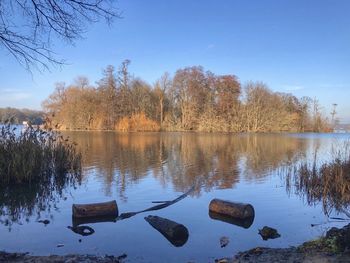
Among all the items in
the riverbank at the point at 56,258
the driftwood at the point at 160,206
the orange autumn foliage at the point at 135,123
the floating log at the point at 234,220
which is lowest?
the floating log at the point at 234,220

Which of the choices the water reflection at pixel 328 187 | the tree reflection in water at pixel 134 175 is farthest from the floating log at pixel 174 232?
the water reflection at pixel 328 187

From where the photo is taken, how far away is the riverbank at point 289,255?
5.45 meters

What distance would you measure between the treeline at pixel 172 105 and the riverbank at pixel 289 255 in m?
53.6

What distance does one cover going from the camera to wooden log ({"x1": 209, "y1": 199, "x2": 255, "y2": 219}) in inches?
348

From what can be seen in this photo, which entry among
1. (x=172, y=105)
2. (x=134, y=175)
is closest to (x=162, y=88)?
(x=172, y=105)

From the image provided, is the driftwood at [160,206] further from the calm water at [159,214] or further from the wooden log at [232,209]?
the wooden log at [232,209]

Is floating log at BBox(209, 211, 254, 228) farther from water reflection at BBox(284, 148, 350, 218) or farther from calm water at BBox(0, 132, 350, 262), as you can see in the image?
water reflection at BBox(284, 148, 350, 218)

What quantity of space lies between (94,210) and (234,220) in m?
3.45

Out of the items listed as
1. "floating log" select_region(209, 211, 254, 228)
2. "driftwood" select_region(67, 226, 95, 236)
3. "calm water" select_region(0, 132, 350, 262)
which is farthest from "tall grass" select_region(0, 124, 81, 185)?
"floating log" select_region(209, 211, 254, 228)

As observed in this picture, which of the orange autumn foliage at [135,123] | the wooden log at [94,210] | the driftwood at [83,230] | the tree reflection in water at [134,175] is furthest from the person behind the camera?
the orange autumn foliage at [135,123]

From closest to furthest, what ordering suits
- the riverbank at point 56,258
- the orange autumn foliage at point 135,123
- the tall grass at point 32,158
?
the riverbank at point 56,258, the tall grass at point 32,158, the orange autumn foliage at point 135,123

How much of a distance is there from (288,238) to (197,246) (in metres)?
2.02

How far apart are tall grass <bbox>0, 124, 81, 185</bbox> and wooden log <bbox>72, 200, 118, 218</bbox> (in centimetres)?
474

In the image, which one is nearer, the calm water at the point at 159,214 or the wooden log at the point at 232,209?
the calm water at the point at 159,214
